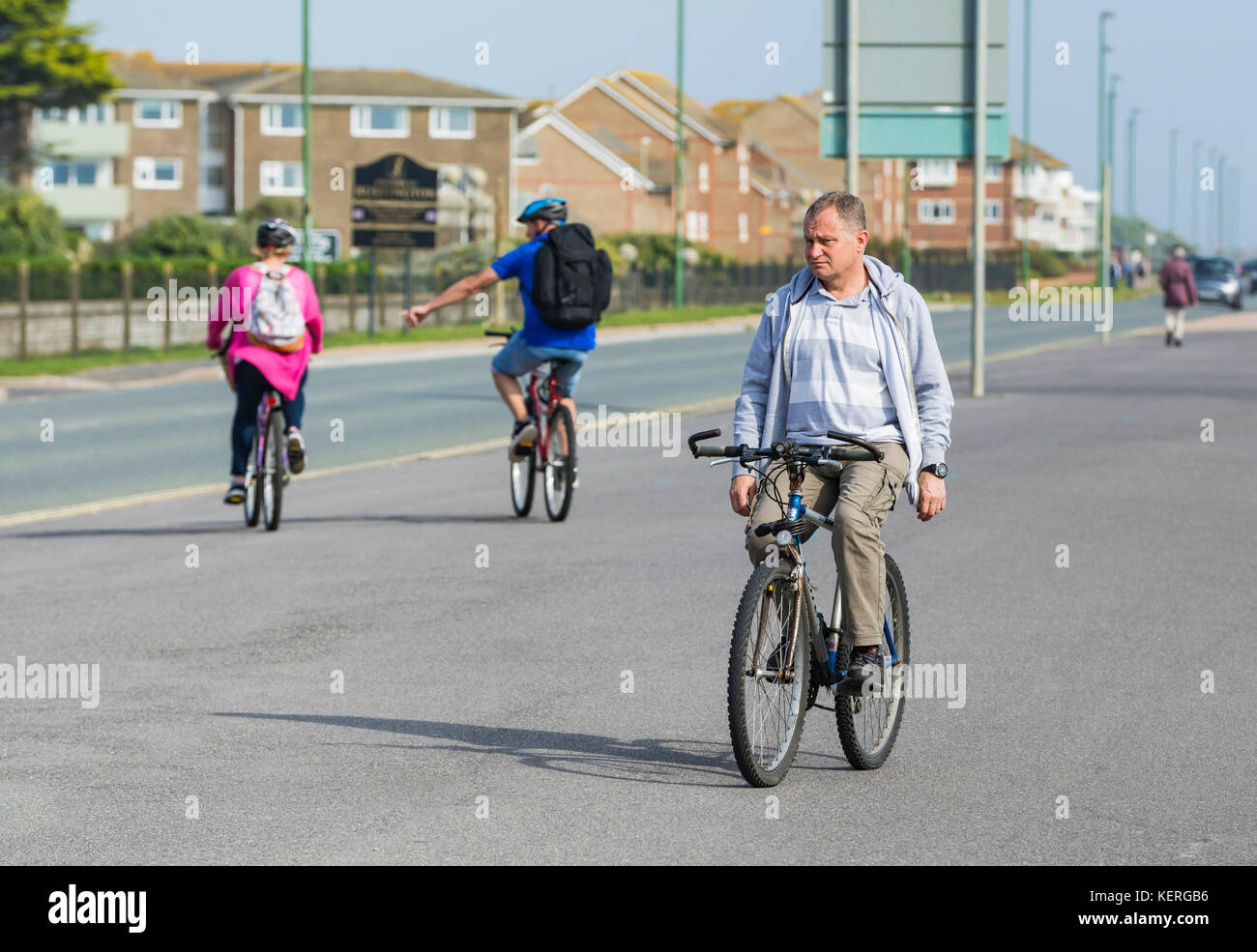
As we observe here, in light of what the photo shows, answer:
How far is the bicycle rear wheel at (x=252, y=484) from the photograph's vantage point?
12.4 m

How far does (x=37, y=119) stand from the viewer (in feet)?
278

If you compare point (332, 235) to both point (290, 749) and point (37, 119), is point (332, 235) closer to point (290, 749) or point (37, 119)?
point (37, 119)

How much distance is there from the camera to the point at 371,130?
267ft

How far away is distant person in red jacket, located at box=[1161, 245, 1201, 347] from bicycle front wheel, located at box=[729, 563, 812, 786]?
108 feet

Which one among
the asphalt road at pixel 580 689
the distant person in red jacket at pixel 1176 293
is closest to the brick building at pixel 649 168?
the distant person in red jacket at pixel 1176 293

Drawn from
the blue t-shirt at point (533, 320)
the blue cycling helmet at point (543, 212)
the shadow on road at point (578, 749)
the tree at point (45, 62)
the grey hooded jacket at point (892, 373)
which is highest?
the tree at point (45, 62)

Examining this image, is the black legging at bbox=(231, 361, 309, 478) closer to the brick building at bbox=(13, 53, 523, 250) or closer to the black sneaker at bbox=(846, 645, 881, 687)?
the black sneaker at bbox=(846, 645, 881, 687)

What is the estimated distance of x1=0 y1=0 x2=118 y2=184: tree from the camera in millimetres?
63812

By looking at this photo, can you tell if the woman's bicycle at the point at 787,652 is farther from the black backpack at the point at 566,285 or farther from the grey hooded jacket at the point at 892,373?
the black backpack at the point at 566,285

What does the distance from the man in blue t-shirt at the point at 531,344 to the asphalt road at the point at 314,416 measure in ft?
13.0

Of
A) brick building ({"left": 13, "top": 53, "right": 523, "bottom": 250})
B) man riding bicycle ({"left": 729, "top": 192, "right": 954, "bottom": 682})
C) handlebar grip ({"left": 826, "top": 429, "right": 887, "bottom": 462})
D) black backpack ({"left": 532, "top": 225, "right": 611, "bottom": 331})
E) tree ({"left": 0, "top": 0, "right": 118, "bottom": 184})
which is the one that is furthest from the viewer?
brick building ({"left": 13, "top": 53, "right": 523, "bottom": 250})

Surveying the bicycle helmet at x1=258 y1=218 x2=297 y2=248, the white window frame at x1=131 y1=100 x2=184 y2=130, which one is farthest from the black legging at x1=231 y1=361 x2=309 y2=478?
the white window frame at x1=131 y1=100 x2=184 y2=130

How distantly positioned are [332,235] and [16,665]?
4793 cm

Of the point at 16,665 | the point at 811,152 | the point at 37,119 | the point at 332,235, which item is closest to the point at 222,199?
the point at 37,119
